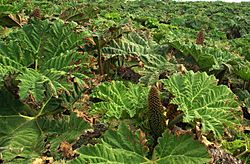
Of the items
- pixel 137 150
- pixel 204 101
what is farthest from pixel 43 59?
pixel 204 101

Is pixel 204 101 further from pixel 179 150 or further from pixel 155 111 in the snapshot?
pixel 179 150

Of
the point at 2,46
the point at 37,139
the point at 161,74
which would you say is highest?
the point at 2,46

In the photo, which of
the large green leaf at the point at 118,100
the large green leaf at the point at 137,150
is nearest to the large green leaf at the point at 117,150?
the large green leaf at the point at 137,150

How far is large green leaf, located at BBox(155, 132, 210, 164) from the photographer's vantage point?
7.25 ft

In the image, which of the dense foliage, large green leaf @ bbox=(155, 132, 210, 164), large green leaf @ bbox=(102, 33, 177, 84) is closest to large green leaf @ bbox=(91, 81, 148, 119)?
the dense foliage

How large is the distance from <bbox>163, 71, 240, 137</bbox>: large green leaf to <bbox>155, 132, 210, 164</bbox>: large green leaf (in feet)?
0.39

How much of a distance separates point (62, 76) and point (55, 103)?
0.23 m

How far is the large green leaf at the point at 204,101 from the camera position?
Result: 2396 millimetres

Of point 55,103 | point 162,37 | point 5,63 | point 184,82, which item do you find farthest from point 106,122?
point 162,37

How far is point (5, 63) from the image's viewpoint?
2.62 metres

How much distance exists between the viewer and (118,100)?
2574 millimetres

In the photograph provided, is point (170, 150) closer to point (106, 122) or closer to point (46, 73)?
point (106, 122)

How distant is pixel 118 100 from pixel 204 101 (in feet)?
1.64

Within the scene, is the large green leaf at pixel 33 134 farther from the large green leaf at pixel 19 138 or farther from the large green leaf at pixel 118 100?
the large green leaf at pixel 118 100
